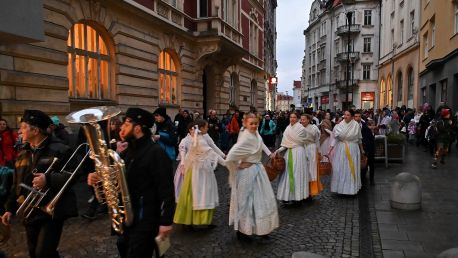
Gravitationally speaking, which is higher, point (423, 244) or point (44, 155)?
point (44, 155)

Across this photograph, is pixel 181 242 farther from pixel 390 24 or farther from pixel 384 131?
pixel 390 24

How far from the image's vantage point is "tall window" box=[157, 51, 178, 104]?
18.0m

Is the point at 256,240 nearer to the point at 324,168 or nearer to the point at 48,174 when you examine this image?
the point at 48,174

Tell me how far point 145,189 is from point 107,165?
0.40m

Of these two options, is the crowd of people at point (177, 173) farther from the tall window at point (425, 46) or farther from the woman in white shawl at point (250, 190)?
the tall window at point (425, 46)

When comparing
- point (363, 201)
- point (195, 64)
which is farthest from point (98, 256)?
point (195, 64)

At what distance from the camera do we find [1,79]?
9570 millimetres

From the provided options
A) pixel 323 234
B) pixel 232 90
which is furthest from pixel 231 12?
pixel 323 234

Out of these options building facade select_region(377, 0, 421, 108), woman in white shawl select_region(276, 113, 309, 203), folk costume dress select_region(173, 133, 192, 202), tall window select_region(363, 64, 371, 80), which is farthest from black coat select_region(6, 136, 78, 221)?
tall window select_region(363, 64, 371, 80)

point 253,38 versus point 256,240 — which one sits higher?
point 253,38

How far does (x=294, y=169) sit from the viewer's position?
7594mm

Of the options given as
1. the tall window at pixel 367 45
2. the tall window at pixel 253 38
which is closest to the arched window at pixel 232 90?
the tall window at pixel 253 38

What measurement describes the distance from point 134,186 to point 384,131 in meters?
13.9

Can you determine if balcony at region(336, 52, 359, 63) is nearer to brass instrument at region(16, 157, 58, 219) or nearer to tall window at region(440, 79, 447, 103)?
tall window at region(440, 79, 447, 103)
